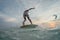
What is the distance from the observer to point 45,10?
14000 mm

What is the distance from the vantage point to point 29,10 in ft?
45.7

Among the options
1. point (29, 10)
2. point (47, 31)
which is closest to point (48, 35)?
point (47, 31)

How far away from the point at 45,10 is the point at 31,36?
40.0 inches

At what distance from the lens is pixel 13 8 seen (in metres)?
13.9

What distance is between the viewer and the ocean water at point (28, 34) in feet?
44.6

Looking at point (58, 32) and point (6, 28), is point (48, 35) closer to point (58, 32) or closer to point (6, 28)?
point (58, 32)

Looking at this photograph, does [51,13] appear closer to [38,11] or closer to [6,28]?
[38,11]

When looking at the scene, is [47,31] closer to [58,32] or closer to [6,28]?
[58,32]

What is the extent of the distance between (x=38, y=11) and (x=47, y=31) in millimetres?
718

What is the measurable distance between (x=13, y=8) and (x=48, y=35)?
1439mm

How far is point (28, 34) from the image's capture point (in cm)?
1369

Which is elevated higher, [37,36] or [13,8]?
[13,8]

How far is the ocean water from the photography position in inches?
535

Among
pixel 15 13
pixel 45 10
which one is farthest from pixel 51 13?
pixel 15 13
